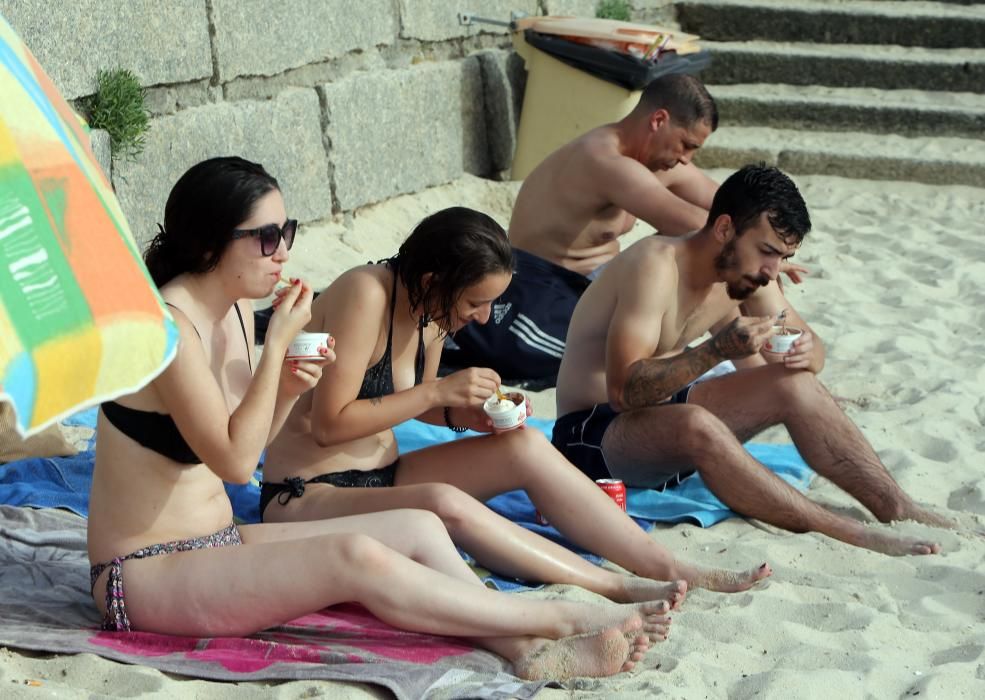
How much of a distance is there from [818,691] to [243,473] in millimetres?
1302

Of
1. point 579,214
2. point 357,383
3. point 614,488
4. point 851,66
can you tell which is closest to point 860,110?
point 851,66

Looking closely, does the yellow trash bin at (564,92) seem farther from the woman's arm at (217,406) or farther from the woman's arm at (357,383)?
the woman's arm at (217,406)

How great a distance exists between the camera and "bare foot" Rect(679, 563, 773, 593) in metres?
3.38

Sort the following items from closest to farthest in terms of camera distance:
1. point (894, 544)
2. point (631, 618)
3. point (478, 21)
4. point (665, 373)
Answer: point (631, 618), point (894, 544), point (665, 373), point (478, 21)

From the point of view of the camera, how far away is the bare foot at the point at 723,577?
3383 millimetres

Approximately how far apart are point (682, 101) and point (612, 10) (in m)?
4.09

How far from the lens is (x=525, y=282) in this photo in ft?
17.2

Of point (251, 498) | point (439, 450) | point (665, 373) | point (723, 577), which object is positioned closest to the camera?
point (723, 577)

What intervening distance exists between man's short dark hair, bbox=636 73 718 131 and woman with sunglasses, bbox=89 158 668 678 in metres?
2.74

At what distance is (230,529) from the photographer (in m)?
2.97

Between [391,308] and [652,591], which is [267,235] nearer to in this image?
[391,308]

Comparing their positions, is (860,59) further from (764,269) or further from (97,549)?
(97,549)

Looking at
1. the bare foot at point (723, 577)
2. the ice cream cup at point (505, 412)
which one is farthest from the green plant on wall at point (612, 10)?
the bare foot at point (723, 577)

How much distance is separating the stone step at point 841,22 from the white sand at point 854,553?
2.70 m
